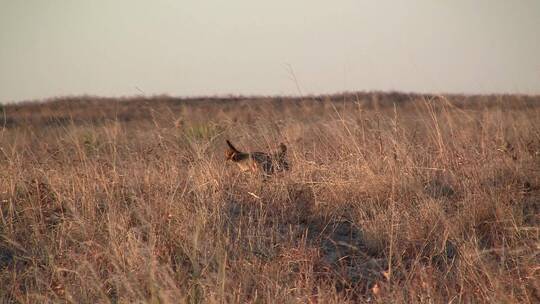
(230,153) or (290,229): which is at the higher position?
(230,153)

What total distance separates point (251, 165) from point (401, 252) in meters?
2.05

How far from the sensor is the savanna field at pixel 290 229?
2.48 metres

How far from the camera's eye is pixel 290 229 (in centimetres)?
311


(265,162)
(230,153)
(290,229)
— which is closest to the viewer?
(290,229)

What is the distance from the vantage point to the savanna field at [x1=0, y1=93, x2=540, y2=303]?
8.14 ft

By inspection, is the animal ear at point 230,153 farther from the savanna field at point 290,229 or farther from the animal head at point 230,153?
the savanna field at point 290,229

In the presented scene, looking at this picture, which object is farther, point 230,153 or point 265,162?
point 230,153

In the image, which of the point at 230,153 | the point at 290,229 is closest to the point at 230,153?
the point at 230,153

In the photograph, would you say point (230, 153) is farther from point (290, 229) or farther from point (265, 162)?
point (290, 229)

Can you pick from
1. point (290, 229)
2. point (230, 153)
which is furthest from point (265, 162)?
point (290, 229)

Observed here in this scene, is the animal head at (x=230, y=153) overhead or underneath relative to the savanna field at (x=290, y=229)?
overhead

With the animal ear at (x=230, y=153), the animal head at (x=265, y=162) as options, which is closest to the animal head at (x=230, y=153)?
the animal ear at (x=230, y=153)

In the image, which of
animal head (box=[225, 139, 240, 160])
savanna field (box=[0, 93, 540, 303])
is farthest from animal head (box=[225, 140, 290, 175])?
animal head (box=[225, 139, 240, 160])

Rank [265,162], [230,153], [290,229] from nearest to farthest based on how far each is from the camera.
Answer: [290,229], [265,162], [230,153]
